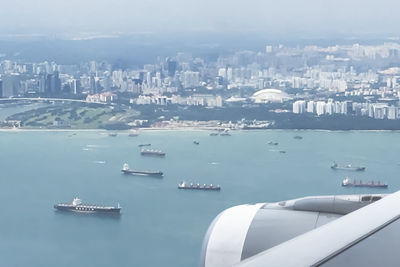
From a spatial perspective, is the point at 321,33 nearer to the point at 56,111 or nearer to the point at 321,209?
the point at 56,111

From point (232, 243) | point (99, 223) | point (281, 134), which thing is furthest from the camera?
point (281, 134)

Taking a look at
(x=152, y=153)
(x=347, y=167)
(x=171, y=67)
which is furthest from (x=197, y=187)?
(x=171, y=67)

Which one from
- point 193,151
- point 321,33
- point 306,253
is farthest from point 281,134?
point 306,253

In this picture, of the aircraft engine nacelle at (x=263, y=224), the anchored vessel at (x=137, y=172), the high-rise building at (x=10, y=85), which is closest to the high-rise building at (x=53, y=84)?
the high-rise building at (x=10, y=85)

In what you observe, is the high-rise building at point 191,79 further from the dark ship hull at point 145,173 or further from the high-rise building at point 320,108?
the dark ship hull at point 145,173

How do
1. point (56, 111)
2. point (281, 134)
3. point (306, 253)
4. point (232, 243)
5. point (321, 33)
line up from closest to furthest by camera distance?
point (306, 253), point (232, 243), point (281, 134), point (56, 111), point (321, 33)

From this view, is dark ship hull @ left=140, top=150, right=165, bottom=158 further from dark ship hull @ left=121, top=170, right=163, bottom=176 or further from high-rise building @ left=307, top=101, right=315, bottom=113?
high-rise building @ left=307, top=101, right=315, bottom=113

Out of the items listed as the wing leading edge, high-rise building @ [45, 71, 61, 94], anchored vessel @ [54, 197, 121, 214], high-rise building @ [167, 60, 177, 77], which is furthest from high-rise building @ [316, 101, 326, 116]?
the wing leading edge
